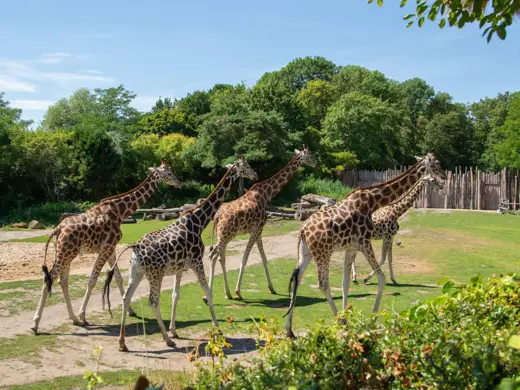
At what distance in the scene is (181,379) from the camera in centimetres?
593

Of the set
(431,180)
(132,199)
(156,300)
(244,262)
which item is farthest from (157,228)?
(156,300)

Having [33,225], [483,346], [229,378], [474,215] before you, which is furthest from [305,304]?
[33,225]

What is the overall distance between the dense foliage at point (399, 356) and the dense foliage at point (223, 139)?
27.1 meters

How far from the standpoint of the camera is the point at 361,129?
4378cm

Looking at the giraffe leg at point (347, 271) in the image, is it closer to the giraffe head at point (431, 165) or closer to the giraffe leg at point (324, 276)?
the giraffe leg at point (324, 276)

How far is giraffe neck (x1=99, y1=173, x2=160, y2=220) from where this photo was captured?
1029cm

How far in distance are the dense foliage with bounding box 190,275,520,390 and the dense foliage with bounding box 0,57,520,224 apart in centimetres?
2714

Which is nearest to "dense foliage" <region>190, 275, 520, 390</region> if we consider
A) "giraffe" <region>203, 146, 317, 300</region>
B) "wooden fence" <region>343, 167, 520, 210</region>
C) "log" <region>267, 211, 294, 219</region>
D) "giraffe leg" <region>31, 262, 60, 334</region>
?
"giraffe leg" <region>31, 262, 60, 334</region>

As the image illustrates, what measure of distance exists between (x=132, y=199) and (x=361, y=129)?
117 ft

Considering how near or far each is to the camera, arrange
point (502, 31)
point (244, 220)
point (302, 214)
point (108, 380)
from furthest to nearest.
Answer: point (302, 214) < point (244, 220) < point (108, 380) < point (502, 31)

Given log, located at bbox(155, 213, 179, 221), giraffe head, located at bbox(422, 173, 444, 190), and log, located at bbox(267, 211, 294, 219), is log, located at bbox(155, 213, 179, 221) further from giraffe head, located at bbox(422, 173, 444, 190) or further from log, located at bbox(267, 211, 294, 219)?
giraffe head, located at bbox(422, 173, 444, 190)

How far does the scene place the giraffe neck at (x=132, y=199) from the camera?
10.3 metres

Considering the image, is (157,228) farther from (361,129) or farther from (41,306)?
(361,129)

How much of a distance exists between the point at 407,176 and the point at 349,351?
6.66 m
